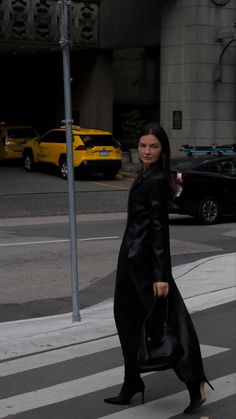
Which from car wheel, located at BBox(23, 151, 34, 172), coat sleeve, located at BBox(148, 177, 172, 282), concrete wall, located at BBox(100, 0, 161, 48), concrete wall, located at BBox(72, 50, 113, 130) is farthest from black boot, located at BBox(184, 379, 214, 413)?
concrete wall, located at BBox(72, 50, 113, 130)

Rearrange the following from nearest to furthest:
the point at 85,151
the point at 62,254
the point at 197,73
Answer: the point at 62,254, the point at 85,151, the point at 197,73

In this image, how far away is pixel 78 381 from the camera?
18.8ft

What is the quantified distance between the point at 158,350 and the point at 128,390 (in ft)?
1.90

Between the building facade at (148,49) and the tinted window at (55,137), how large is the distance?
5474 mm

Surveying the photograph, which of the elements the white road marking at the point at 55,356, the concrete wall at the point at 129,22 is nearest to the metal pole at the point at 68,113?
the white road marking at the point at 55,356

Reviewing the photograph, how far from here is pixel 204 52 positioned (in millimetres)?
30891

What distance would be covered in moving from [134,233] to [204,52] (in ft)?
88.8

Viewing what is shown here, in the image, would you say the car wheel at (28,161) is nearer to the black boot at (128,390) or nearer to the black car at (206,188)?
the black car at (206,188)

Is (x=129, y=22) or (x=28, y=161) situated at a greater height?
(x=129, y=22)

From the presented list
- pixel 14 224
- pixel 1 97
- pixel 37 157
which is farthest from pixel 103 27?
pixel 14 224

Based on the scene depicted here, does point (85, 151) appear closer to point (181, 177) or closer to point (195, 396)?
point (181, 177)

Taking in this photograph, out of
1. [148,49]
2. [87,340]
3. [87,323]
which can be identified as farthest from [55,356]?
[148,49]

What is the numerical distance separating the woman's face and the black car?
1189 cm

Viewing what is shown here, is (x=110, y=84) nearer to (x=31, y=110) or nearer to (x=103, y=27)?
(x=103, y=27)
